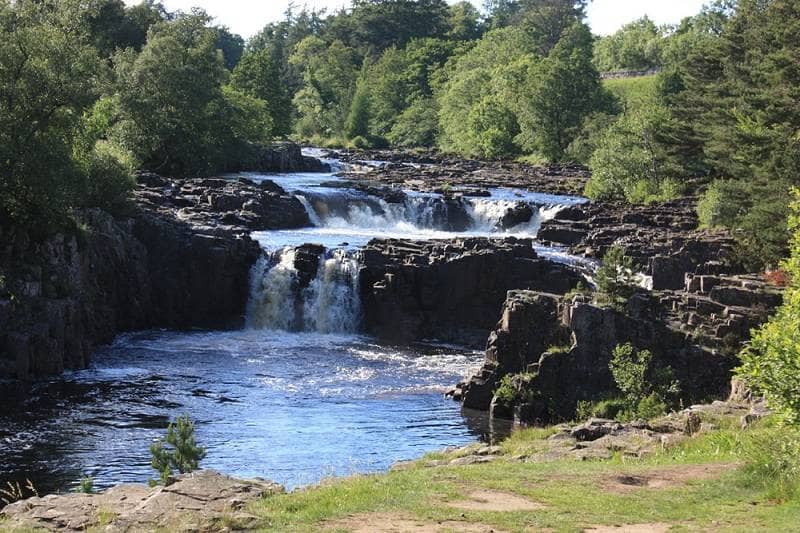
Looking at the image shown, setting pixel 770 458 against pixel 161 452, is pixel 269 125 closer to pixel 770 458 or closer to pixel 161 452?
pixel 161 452

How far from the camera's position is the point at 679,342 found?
118 ft

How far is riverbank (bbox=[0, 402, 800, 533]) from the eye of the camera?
55.8ft

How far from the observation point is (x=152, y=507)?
18.4 m

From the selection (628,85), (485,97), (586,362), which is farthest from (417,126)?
(586,362)

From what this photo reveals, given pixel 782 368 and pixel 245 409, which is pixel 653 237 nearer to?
pixel 245 409

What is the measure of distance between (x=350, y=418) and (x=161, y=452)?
39.1 feet

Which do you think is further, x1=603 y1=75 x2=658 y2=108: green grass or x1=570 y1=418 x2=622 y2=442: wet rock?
x1=603 y1=75 x2=658 y2=108: green grass

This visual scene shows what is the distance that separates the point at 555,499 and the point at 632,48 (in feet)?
513

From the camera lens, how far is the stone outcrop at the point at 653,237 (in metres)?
49.4

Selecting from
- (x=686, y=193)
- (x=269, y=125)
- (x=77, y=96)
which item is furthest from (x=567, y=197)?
(x=77, y=96)

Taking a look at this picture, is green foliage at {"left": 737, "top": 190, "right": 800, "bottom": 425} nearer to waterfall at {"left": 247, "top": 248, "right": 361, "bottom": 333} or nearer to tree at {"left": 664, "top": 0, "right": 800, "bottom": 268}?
tree at {"left": 664, "top": 0, "right": 800, "bottom": 268}

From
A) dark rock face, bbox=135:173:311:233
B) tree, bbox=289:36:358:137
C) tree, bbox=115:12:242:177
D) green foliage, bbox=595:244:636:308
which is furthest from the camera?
tree, bbox=289:36:358:137

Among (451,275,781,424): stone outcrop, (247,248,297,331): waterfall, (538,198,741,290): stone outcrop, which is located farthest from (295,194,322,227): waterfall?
(451,275,781,424): stone outcrop

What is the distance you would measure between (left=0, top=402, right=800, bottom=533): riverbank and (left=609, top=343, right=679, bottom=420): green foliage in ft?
32.2
